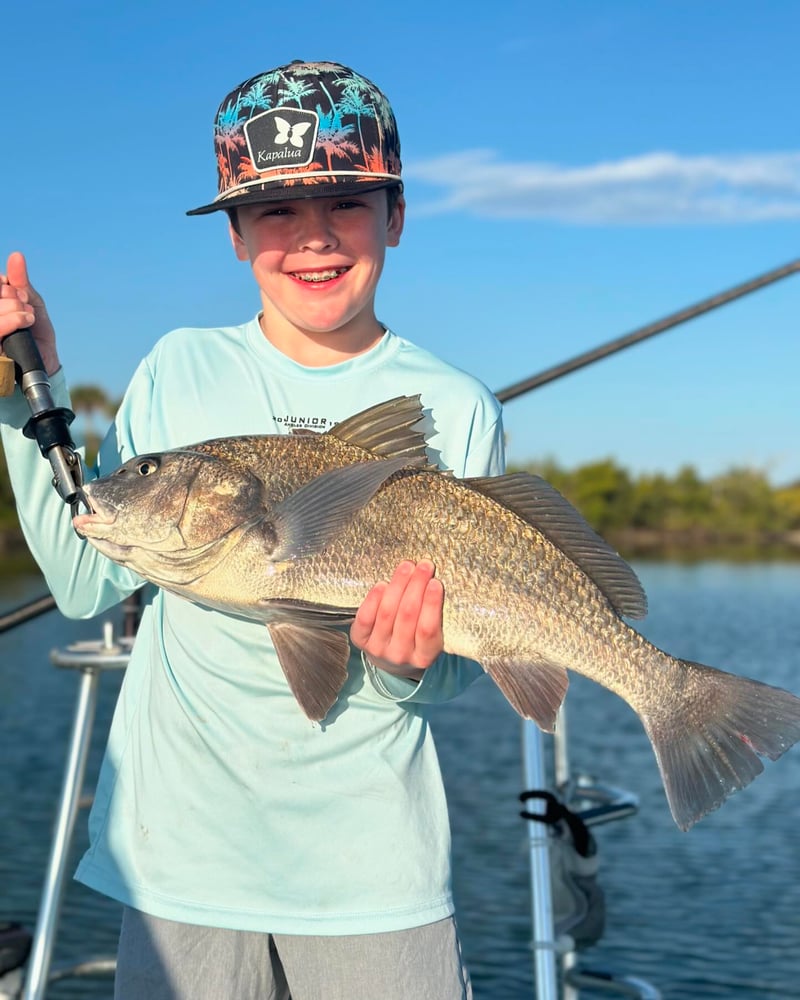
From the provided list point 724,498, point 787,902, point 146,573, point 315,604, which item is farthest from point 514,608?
point 724,498

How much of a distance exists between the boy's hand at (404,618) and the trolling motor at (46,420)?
71 cm

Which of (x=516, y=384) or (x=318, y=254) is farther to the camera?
(x=516, y=384)

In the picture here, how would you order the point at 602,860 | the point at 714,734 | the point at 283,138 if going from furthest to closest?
the point at 602,860
the point at 283,138
the point at 714,734

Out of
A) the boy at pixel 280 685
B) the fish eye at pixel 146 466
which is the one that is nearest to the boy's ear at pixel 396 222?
the boy at pixel 280 685

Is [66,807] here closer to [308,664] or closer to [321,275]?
[308,664]

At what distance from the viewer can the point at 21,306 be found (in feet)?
8.99

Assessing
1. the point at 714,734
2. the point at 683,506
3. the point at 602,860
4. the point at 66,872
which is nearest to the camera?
the point at 714,734

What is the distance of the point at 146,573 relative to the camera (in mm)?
2680

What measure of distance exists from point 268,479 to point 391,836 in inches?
33.9

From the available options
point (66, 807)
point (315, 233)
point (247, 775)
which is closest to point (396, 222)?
point (315, 233)

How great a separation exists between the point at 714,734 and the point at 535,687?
443 mm

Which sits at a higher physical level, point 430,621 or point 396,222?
point 396,222

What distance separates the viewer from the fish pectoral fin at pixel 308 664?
103 inches

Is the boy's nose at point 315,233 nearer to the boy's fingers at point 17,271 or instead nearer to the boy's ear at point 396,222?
the boy's ear at point 396,222
